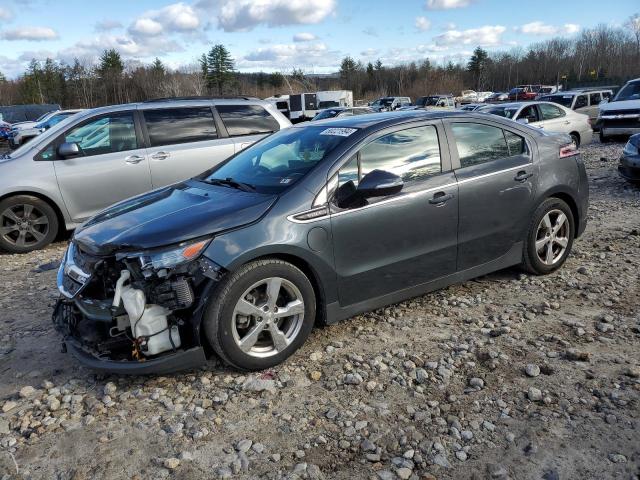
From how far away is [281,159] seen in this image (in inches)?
169

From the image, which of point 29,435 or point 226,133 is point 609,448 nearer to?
point 29,435

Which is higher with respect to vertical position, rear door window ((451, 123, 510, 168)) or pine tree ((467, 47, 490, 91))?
pine tree ((467, 47, 490, 91))

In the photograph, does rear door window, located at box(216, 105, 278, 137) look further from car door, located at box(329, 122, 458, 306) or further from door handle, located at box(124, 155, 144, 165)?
car door, located at box(329, 122, 458, 306)

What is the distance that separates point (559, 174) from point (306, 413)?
11.2 ft

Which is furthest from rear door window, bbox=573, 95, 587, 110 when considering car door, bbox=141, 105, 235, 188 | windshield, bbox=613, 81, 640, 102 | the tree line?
the tree line

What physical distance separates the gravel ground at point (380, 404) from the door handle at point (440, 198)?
0.94 metres

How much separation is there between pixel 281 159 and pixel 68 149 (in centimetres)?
386

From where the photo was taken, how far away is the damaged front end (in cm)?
327

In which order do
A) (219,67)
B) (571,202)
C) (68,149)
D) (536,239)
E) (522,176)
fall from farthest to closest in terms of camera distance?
(219,67) < (68,149) < (571,202) < (536,239) < (522,176)

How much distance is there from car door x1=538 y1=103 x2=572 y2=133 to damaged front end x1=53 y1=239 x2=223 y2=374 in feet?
40.0

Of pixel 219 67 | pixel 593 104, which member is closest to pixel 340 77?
pixel 219 67

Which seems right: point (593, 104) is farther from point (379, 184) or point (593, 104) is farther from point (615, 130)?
point (379, 184)

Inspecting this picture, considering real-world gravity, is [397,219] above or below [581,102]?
below

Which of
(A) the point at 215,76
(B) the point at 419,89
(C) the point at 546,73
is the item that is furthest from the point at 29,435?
(C) the point at 546,73
